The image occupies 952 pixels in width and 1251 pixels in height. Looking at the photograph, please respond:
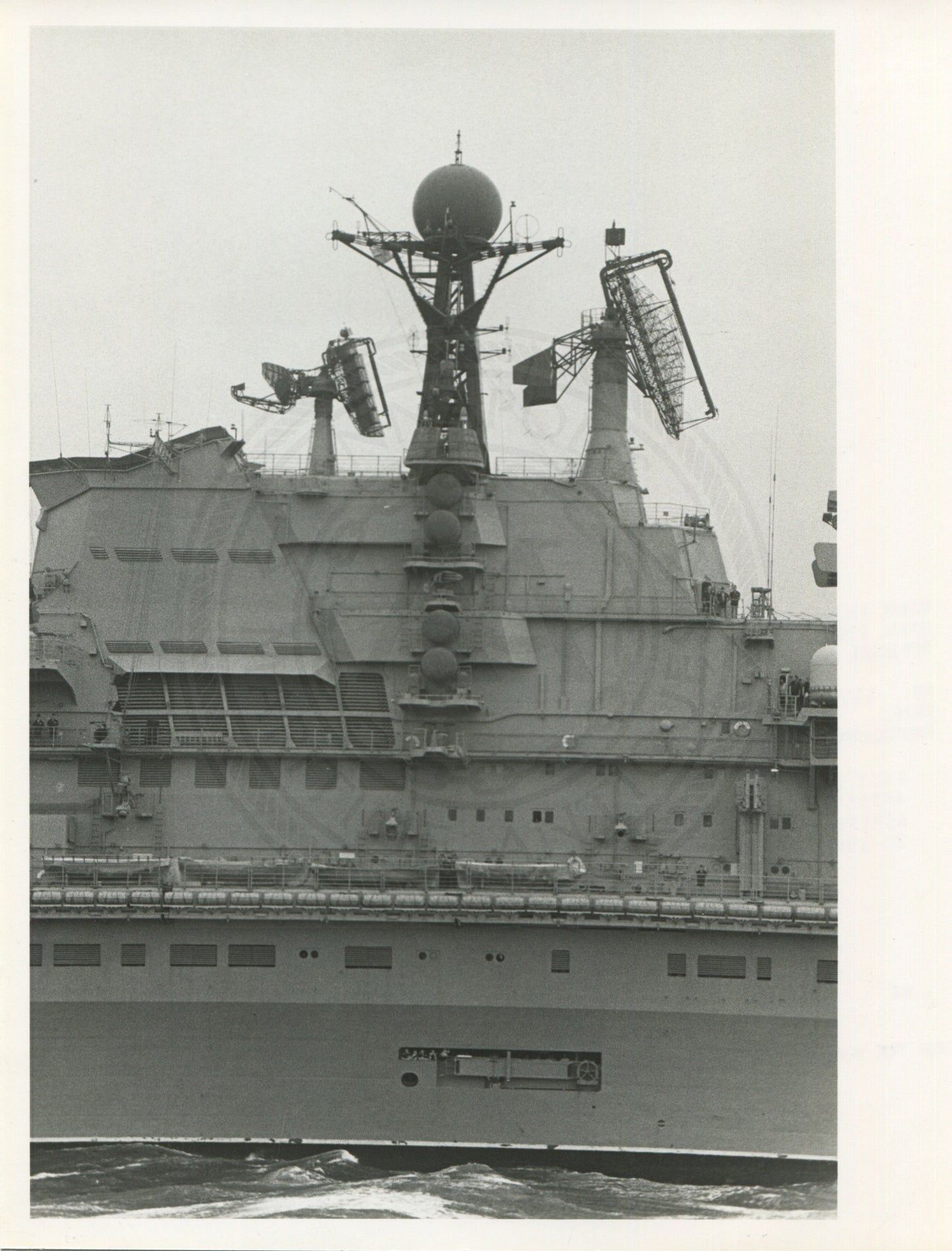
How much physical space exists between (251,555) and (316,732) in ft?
11.1

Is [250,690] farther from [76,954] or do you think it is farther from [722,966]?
[722,966]

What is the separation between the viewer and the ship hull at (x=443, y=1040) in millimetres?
23109

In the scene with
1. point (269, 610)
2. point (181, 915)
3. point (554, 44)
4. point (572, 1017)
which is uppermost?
point (554, 44)

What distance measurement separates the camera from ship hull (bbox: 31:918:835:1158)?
23.1 metres

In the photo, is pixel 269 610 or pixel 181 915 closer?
pixel 181 915

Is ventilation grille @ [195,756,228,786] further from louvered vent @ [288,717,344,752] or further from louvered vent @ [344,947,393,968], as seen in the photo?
louvered vent @ [344,947,393,968]

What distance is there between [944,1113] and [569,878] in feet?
30.5

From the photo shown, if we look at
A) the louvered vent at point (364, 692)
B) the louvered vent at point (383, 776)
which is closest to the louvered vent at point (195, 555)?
the louvered vent at point (364, 692)

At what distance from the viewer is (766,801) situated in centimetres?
2584

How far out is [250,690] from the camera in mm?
26359

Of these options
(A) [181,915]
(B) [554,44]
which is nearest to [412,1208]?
(A) [181,915]

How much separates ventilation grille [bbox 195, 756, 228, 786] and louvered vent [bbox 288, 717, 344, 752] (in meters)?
1.26

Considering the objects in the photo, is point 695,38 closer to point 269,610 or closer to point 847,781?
point 847,781

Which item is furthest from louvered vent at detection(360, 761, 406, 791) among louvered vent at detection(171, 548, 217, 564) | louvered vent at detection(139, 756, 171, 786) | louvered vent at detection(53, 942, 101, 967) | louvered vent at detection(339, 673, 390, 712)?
louvered vent at detection(53, 942, 101, 967)
